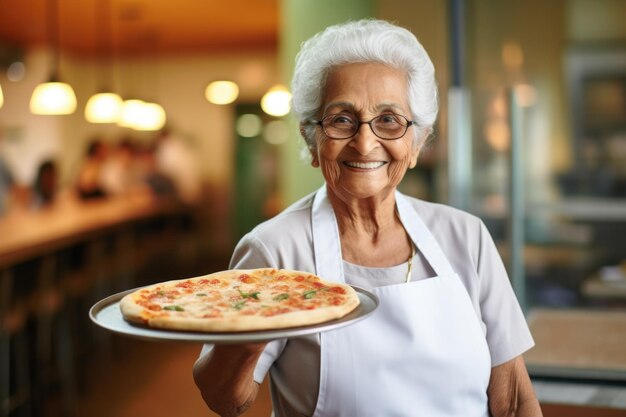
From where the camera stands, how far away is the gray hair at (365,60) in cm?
153

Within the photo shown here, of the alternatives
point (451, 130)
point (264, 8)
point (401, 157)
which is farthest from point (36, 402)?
point (264, 8)

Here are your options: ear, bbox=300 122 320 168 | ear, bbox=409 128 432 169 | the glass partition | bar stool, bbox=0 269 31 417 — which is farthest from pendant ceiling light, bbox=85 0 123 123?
ear, bbox=409 128 432 169

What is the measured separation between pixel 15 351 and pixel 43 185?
6.99 feet

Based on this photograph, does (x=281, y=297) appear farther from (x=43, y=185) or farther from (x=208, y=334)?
(x=43, y=185)

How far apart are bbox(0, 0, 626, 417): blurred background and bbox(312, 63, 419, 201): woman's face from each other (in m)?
0.25

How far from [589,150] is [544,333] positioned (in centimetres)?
207

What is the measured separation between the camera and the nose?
4.85 ft

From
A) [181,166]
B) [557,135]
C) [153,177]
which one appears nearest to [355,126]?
[557,135]

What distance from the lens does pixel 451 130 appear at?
10.4ft

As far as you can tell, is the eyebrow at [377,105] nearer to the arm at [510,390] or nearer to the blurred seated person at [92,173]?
the arm at [510,390]

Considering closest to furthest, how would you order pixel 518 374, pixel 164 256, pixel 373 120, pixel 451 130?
pixel 373 120 → pixel 518 374 → pixel 451 130 → pixel 164 256

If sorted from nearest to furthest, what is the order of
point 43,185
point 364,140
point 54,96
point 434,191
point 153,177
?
point 364,140 < point 434,191 < point 54,96 < point 43,185 < point 153,177

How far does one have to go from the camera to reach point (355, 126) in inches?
59.6

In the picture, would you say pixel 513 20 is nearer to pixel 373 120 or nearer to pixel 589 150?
pixel 589 150
